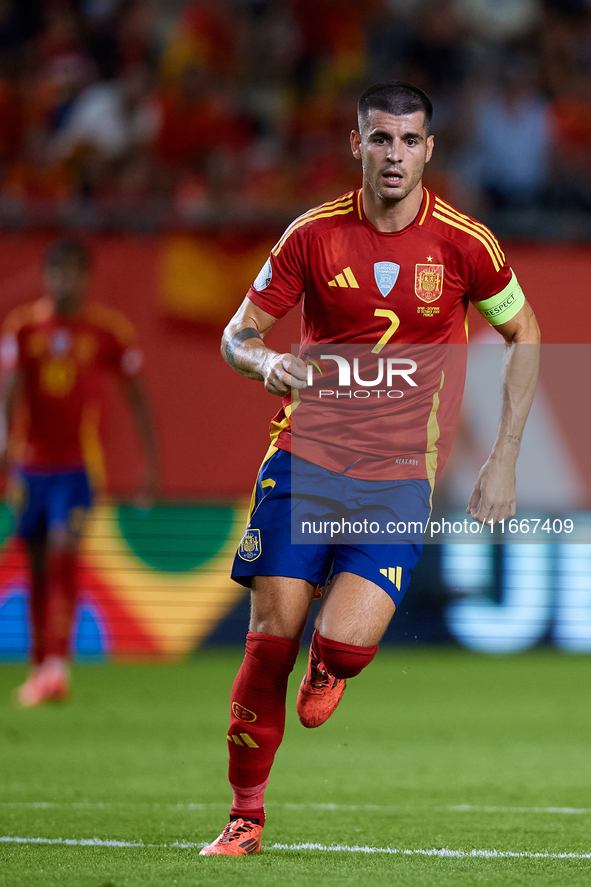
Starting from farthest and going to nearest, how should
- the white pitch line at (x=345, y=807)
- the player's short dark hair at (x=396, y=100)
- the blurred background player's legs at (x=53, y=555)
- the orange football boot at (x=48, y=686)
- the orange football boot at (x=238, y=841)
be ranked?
1. the blurred background player's legs at (x=53, y=555)
2. the orange football boot at (x=48, y=686)
3. the white pitch line at (x=345, y=807)
4. the player's short dark hair at (x=396, y=100)
5. the orange football boot at (x=238, y=841)

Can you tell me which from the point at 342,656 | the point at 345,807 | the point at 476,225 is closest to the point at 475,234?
the point at 476,225

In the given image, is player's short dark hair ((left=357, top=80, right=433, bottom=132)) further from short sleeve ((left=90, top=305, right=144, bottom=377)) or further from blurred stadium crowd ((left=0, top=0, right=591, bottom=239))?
blurred stadium crowd ((left=0, top=0, right=591, bottom=239))

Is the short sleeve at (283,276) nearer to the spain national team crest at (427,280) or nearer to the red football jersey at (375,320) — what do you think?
the red football jersey at (375,320)

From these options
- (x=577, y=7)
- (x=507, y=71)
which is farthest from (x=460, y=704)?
(x=577, y=7)

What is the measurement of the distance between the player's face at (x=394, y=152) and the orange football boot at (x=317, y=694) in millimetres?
1667

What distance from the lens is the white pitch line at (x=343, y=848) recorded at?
391 cm

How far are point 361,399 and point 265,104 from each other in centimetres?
794

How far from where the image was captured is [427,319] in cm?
414

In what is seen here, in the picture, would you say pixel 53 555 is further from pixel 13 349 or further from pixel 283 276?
pixel 283 276

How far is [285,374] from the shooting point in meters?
3.54

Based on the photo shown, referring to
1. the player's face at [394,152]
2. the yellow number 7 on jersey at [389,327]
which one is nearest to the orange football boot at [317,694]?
the yellow number 7 on jersey at [389,327]

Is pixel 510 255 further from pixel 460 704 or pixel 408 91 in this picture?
pixel 408 91

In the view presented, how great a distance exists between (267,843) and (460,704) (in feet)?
12.3

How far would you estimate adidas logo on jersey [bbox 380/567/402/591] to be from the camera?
4.03 metres
